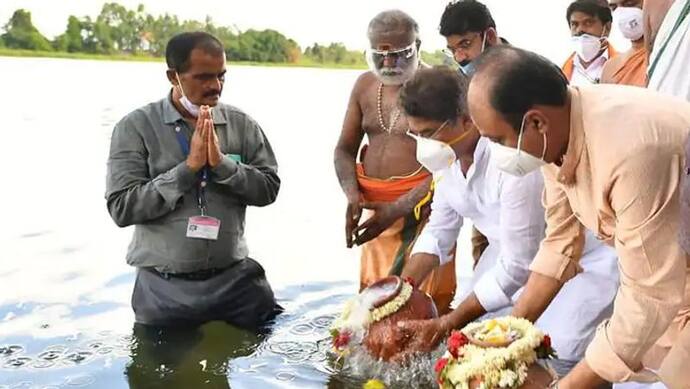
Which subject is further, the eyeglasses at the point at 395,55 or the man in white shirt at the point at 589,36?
the man in white shirt at the point at 589,36

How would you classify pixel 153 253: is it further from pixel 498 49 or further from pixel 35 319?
pixel 498 49

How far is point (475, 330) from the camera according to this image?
3.09 metres

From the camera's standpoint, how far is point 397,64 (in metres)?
5.37

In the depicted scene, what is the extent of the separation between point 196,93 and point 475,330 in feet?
7.64

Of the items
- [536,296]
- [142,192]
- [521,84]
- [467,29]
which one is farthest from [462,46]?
[521,84]

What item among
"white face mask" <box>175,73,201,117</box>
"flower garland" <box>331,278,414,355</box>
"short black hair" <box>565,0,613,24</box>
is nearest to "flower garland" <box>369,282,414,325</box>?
"flower garland" <box>331,278,414,355</box>

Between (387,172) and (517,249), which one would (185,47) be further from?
(517,249)

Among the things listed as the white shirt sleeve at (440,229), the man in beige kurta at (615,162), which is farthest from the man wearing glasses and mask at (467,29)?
the man in beige kurta at (615,162)

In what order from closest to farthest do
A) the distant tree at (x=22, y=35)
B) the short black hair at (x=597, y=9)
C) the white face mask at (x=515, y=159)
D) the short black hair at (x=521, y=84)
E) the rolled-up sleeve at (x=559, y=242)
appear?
the short black hair at (x=521, y=84) → the white face mask at (x=515, y=159) → the rolled-up sleeve at (x=559, y=242) → the short black hair at (x=597, y=9) → the distant tree at (x=22, y=35)

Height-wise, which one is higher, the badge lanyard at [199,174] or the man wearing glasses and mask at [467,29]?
the man wearing glasses and mask at [467,29]

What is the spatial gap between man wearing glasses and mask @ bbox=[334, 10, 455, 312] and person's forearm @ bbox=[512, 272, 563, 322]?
5.93ft

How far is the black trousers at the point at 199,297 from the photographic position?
16.0 ft

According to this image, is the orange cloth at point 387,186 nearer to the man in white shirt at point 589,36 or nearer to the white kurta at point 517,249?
the white kurta at point 517,249

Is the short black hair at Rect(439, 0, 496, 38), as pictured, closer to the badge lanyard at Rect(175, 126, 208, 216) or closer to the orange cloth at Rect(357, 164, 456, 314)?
the orange cloth at Rect(357, 164, 456, 314)
